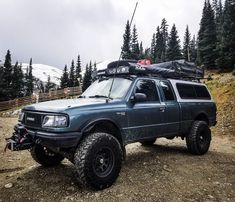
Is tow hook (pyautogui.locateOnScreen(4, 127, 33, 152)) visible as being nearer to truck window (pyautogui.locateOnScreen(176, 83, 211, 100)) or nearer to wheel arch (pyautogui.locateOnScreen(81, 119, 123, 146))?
wheel arch (pyautogui.locateOnScreen(81, 119, 123, 146))

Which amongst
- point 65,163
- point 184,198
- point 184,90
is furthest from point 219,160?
point 65,163

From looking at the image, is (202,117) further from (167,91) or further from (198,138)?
(167,91)

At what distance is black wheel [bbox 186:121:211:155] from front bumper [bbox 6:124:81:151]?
4.20 meters

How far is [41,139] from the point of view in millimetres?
5207

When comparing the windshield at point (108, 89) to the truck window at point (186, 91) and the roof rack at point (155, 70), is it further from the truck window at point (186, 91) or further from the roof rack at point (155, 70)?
the truck window at point (186, 91)

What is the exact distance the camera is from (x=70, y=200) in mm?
4980

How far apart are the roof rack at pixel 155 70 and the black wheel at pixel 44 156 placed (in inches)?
94.3

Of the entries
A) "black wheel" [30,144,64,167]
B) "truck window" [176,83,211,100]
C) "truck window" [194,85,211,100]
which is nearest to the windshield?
"black wheel" [30,144,64,167]

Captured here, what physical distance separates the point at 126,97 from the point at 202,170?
8.36 ft

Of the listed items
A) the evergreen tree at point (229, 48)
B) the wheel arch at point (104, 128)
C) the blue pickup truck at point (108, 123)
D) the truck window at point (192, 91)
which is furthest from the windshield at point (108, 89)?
the evergreen tree at point (229, 48)

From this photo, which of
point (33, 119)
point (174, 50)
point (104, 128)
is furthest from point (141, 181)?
point (174, 50)

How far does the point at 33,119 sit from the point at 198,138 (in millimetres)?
4923

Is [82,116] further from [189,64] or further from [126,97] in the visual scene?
[189,64]

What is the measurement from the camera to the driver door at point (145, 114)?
6367 millimetres
